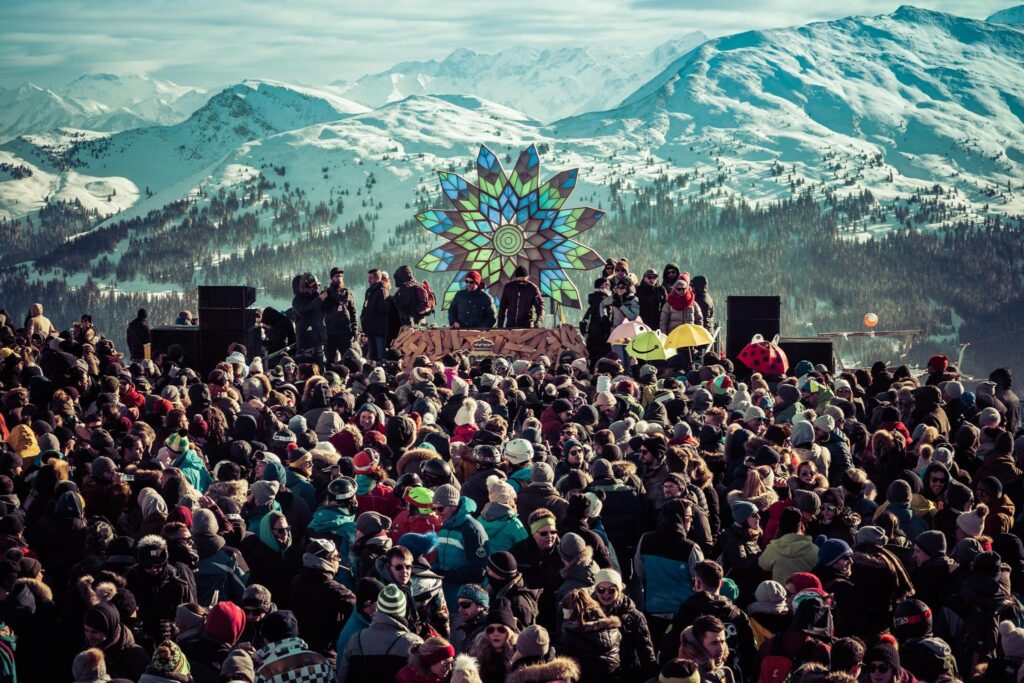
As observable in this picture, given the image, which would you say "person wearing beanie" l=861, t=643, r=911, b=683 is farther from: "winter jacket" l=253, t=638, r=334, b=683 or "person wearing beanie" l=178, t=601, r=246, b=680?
"person wearing beanie" l=178, t=601, r=246, b=680

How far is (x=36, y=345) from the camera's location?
2009 centimetres

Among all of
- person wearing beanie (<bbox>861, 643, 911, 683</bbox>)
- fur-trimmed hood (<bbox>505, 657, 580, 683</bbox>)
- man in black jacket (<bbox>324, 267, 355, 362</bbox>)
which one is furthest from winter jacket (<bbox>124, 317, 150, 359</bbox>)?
person wearing beanie (<bbox>861, 643, 911, 683</bbox>)

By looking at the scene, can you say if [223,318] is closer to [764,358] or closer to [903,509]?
[764,358]

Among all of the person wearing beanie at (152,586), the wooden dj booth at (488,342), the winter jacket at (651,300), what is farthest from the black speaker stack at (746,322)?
the person wearing beanie at (152,586)

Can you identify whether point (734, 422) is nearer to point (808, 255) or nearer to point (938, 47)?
point (808, 255)

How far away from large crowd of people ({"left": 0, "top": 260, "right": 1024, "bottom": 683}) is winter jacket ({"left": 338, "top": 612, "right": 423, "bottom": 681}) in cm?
1

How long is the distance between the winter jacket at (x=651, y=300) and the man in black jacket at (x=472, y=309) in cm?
250

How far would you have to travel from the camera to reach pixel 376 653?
6543 mm

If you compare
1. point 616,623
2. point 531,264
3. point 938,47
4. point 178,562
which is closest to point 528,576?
point 616,623

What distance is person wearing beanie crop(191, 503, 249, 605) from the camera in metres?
8.08

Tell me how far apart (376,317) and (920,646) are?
588 inches

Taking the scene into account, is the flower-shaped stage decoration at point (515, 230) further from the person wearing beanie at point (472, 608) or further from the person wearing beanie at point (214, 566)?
the person wearing beanie at point (472, 608)

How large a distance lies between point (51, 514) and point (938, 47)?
385 feet

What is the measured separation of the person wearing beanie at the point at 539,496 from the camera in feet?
28.8
